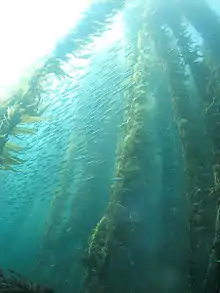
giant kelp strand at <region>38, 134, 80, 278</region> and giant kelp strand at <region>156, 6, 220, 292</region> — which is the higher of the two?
giant kelp strand at <region>156, 6, 220, 292</region>

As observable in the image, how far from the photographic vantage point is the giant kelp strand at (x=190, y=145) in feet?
5.81

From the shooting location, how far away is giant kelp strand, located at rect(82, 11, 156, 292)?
170 centimetres

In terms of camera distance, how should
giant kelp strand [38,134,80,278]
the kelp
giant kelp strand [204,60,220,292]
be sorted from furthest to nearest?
giant kelp strand [38,134,80,278], giant kelp strand [204,60,220,292], the kelp

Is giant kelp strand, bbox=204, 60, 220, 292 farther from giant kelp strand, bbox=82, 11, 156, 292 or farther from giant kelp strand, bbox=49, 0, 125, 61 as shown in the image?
giant kelp strand, bbox=49, 0, 125, 61

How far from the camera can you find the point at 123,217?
1.87 metres

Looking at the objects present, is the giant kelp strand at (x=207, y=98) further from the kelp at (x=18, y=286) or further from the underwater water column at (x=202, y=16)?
the kelp at (x=18, y=286)

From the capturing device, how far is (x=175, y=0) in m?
2.94

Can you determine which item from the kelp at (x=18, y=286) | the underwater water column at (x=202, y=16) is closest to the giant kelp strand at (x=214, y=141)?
the underwater water column at (x=202, y=16)

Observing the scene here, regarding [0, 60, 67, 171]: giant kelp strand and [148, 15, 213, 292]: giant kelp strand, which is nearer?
[0, 60, 67, 171]: giant kelp strand

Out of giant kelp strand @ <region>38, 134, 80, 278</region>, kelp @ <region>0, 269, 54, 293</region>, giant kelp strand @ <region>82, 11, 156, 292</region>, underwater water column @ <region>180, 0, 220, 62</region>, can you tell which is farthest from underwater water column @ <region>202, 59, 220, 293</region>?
giant kelp strand @ <region>38, 134, 80, 278</region>

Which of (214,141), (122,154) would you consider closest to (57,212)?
(122,154)

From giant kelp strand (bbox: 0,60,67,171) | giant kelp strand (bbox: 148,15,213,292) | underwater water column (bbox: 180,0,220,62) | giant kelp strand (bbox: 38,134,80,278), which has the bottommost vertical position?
giant kelp strand (bbox: 38,134,80,278)

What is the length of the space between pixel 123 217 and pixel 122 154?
1.79 feet

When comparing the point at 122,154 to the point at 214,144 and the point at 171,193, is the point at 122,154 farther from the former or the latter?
the point at 171,193
